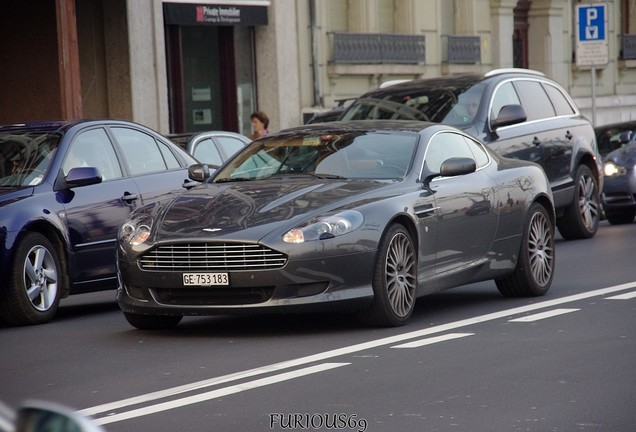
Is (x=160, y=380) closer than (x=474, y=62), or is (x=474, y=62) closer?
(x=160, y=380)

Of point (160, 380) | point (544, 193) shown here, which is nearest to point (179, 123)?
point (544, 193)

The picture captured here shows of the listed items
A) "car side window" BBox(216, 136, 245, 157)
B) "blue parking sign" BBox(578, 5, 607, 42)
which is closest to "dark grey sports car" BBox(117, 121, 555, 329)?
"car side window" BBox(216, 136, 245, 157)

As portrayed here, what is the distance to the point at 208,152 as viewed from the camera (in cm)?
1730

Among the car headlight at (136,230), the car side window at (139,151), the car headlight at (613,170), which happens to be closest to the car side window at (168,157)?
the car side window at (139,151)

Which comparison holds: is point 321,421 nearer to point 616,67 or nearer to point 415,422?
point 415,422

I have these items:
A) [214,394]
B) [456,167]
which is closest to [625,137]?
[456,167]

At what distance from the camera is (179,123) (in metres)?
25.8

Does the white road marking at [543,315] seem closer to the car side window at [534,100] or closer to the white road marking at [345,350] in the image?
the white road marking at [345,350]

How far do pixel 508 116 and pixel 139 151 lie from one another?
468 centimetres

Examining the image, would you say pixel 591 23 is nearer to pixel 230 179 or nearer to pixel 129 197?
pixel 129 197

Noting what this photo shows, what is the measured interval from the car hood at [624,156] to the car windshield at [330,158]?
10.4 meters

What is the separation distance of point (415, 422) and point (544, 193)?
19.2 feet

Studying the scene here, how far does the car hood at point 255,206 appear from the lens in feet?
29.9

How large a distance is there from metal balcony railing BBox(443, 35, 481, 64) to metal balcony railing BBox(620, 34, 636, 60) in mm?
8016
